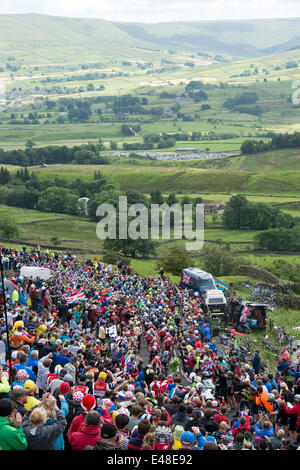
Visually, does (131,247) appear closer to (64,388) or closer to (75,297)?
(75,297)

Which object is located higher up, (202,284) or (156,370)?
(156,370)

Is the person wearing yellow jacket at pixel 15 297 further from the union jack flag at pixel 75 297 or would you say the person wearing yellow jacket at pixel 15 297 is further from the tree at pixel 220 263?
the tree at pixel 220 263

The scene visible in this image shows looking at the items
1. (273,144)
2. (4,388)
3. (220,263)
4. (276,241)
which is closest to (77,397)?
(4,388)

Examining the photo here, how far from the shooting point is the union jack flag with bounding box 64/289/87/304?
29.3 metres

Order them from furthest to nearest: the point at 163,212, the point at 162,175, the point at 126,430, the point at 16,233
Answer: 1. the point at 162,175
2. the point at 163,212
3. the point at 16,233
4. the point at 126,430

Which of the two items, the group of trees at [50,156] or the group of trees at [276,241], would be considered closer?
the group of trees at [276,241]

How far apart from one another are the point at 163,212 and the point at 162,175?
46.6 m

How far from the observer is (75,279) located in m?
36.5

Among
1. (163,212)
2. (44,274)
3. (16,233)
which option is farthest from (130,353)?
(163,212)

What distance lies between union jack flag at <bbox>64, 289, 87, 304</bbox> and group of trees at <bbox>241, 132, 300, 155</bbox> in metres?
162

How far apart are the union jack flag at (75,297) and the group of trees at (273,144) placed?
162456 millimetres

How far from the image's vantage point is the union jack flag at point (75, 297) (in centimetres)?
2931

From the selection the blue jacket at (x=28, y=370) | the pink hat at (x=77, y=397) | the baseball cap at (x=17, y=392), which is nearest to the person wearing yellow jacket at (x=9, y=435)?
the baseball cap at (x=17, y=392)
